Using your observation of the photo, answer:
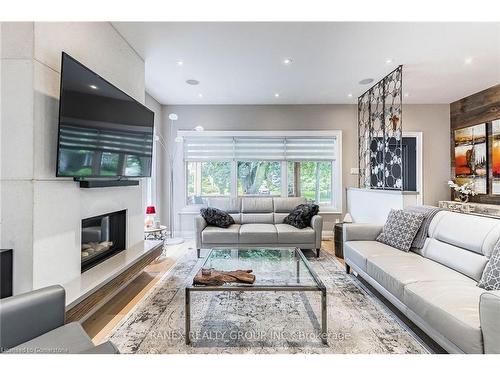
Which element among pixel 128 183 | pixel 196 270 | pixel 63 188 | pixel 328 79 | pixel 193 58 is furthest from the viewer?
pixel 328 79

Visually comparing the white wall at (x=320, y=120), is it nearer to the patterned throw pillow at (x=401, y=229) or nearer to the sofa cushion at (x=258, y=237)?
the sofa cushion at (x=258, y=237)

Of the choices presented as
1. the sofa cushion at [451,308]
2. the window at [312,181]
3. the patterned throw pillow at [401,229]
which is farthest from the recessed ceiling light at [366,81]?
the sofa cushion at [451,308]

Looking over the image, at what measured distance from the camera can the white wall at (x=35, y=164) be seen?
1776mm

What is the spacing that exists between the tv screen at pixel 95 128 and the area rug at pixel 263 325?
125 cm

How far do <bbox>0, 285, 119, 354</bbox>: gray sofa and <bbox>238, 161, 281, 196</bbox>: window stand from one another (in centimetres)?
429

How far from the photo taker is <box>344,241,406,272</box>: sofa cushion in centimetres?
267

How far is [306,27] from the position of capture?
271 cm

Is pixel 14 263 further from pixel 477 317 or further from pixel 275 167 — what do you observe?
pixel 275 167

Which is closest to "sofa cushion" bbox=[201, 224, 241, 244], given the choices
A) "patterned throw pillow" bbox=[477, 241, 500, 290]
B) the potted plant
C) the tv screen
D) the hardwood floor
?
the hardwood floor

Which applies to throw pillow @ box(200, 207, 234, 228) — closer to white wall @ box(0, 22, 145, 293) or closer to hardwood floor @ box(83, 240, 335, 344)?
hardwood floor @ box(83, 240, 335, 344)

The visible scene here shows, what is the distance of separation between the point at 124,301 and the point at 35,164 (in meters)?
1.51

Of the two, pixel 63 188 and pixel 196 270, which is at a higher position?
pixel 63 188

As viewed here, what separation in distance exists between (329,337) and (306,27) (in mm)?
2846
